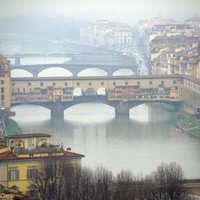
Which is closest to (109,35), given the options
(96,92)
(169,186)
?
(96,92)

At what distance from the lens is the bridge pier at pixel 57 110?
32.0 meters

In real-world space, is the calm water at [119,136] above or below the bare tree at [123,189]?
below

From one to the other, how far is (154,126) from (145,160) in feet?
22.8

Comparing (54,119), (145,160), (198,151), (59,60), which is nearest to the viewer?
(145,160)

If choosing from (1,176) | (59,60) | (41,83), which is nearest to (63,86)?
(41,83)

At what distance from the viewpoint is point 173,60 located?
1531 inches

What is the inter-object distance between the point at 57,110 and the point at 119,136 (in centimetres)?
556

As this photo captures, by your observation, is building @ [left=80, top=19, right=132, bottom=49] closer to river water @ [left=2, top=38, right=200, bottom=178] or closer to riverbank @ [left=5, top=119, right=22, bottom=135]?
river water @ [left=2, top=38, right=200, bottom=178]

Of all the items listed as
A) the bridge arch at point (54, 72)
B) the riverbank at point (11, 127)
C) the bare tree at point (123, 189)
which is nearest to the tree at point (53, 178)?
the bare tree at point (123, 189)

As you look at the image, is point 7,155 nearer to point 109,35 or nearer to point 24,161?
point 24,161

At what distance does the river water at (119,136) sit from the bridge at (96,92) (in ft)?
0.95

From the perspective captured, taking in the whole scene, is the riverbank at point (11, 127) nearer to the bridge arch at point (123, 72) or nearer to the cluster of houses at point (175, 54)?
the cluster of houses at point (175, 54)

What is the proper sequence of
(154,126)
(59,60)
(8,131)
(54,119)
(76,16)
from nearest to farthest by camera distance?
(8,131) < (154,126) < (54,119) < (59,60) < (76,16)

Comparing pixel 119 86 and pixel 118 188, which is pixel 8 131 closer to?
pixel 119 86
